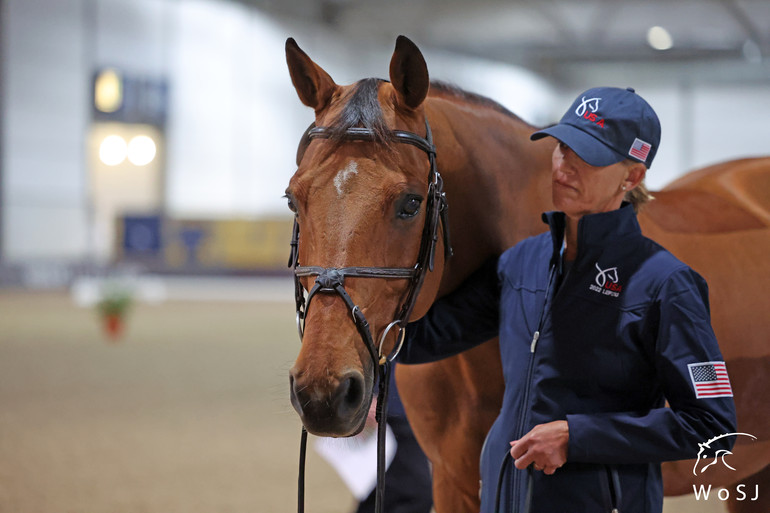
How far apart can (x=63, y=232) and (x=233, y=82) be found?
5.69 metres

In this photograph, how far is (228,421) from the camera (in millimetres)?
6090

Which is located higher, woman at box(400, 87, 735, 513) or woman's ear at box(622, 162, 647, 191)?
woman's ear at box(622, 162, 647, 191)

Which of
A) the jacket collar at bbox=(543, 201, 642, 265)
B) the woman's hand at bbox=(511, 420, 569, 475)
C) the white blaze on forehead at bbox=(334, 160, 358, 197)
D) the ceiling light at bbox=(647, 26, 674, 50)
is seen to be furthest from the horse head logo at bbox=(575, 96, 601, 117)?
the ceiling light at bbox=(647, 26, 674, 50)

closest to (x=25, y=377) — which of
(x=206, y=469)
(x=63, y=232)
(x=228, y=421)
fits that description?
(x=228, y=421)

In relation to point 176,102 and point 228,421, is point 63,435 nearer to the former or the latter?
point 228,421

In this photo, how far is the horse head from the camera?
1383 mm

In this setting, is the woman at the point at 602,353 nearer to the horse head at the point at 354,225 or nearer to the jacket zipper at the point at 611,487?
the jacket zipper at the point at 611,487

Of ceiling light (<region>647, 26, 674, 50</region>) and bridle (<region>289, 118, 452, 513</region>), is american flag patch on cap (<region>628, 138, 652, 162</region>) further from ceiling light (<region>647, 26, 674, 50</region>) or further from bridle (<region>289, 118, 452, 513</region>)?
ceiling light (<region>647, 26, 674, 50</region>)

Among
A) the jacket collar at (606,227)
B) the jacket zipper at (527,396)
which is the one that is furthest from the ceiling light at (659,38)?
the jacket zipper at (527,396)

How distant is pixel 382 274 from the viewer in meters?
1.52

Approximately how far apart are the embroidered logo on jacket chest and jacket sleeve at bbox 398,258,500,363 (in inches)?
15.3

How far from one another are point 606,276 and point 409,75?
606 mm

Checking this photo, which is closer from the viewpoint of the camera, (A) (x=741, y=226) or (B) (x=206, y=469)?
(A) (x=741, y=226)

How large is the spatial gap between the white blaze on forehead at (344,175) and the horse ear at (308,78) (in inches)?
10.5
